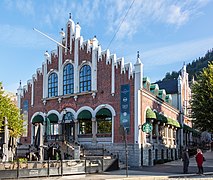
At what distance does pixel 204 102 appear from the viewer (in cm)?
3197

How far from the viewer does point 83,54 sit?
34.6 meters

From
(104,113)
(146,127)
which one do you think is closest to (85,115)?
(104,113)

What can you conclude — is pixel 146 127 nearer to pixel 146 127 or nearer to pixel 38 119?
pixel 146 127

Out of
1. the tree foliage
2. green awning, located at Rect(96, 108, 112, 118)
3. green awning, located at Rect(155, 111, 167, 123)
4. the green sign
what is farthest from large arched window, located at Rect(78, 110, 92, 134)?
green awning, located at Rect(155, 111, 167, 123)

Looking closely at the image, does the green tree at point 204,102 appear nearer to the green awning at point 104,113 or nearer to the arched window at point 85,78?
the green awning at point 104,113

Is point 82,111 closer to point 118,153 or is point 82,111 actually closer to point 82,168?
point 118,153

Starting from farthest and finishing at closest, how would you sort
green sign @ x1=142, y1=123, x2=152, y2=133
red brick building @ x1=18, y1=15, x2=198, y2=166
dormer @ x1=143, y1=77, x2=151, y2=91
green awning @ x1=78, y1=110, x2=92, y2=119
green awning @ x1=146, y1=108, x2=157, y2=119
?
dormer @ x1=143, y1=77, x2=151, y2=91 < green awning @ x1=78, y1=110, x2=92, y2=119 < green awning @ x1=146, y1=108, x2=157, y2=119 < red brick building @ x1=18, y1=15, x2=198, y2=166 < green sign @ x1=142, y1=123, x2=152, y2=133

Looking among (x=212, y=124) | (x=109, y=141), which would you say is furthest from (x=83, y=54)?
(x=212, y=124)

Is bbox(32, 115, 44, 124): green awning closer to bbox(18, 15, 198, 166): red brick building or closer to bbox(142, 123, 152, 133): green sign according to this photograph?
bbox(18, 15, 198, 166): red brick building

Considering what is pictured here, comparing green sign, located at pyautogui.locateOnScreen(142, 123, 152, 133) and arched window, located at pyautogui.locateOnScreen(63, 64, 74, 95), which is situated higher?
arched window, located at pyautogui.locateOnScreen(63, 64, 74, 95)

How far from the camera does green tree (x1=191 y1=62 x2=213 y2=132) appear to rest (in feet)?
104

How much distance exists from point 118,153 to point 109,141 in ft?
5.61

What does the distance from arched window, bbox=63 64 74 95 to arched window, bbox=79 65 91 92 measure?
132 cm

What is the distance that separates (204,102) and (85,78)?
12356mm
